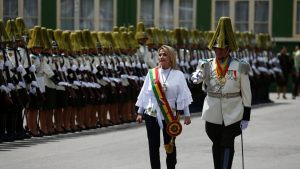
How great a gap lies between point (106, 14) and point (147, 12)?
1.75 meters

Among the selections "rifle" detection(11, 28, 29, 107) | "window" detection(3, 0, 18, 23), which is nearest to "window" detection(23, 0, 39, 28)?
"window" detection(3, 0, 18, 23)

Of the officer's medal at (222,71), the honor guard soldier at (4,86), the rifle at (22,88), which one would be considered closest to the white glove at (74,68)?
the rifle at (22,88)

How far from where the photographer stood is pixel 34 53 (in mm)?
19672

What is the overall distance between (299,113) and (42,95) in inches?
419

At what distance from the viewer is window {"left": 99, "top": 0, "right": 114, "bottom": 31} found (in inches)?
1741

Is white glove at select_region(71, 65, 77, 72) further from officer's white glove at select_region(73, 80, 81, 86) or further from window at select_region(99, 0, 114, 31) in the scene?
window at select_region(99, 0, 114, 31)

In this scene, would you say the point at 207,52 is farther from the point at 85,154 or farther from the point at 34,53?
the point at 85,154

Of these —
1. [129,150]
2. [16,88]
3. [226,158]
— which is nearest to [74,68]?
[16,88]

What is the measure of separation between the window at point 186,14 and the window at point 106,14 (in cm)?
292

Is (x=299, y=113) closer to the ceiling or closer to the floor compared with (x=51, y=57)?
closer to the floor

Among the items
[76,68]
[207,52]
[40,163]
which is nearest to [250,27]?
[207,52]

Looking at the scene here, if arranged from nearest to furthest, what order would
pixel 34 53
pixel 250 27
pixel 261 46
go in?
1. pixel 34 53
2. pixel 261 46
3. pixel 250 27

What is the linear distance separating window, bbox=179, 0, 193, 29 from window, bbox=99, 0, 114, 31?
292 centimetres

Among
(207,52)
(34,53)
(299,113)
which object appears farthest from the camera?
(207,52)
